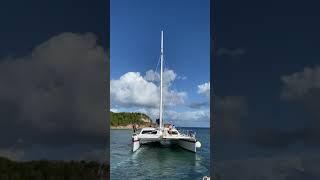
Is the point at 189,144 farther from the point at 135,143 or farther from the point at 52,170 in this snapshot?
the point at 52,170

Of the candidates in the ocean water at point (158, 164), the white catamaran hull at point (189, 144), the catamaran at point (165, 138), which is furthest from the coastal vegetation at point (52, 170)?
the white catamaran hull at point (189, 144)

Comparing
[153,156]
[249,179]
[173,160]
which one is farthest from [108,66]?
[153,156]

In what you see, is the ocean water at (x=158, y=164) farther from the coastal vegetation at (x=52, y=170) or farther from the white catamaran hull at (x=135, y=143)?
the coastal vegetation at (x=52, y=170)

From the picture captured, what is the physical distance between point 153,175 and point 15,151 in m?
9.39

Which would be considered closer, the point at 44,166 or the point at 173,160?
the point at 44,166

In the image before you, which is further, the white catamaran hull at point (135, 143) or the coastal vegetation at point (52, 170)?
the white catamaran hull at point (135, 143)

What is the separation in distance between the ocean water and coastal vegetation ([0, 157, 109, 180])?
8.31 meters

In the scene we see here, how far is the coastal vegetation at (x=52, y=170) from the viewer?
3.80 metres

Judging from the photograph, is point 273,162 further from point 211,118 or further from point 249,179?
point 211,118

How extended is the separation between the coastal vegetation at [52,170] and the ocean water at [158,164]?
831 cm

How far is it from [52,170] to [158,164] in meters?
11.9

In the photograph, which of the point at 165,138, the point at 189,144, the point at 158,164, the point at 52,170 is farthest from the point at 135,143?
the point at 52,170

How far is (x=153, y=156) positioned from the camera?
18094mm

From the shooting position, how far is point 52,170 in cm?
401
